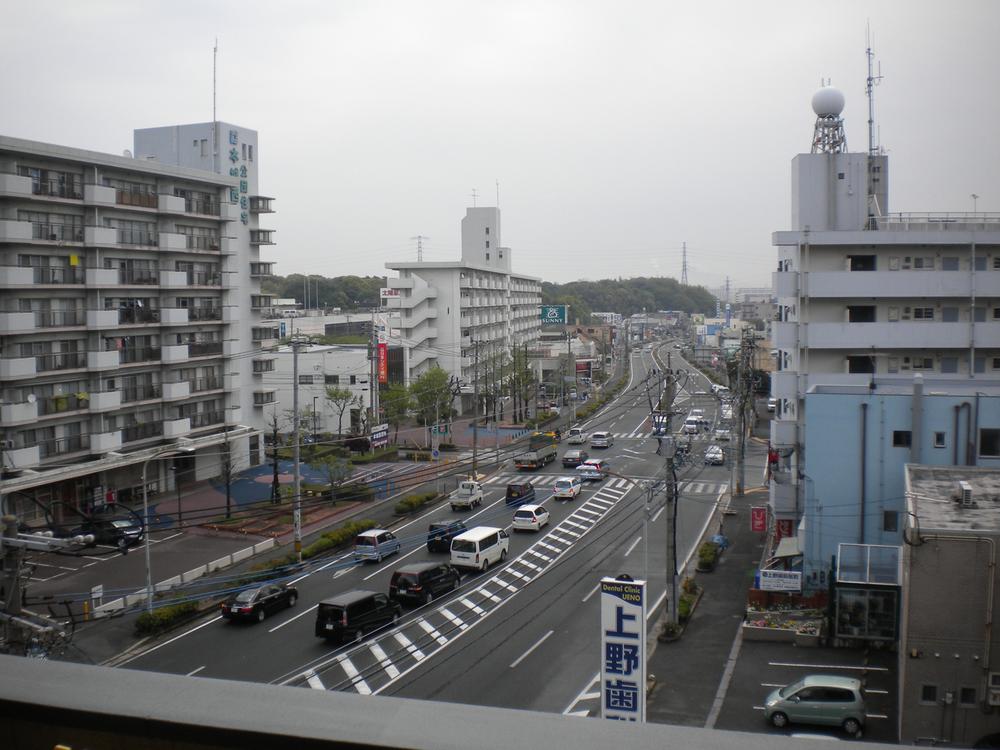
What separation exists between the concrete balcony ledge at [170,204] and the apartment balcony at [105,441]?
5519 millimetres

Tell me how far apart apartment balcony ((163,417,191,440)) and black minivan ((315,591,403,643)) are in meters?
10.9

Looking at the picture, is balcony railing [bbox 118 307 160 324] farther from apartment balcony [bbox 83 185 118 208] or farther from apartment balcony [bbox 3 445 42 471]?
apartment balcony [bbox 3 445 42 471]

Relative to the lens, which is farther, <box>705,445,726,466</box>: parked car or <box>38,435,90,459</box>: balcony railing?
<box>705,445,726,466</box>: parked car

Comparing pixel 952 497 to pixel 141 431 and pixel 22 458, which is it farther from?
pixel 141 431

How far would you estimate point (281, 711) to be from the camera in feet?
4.14

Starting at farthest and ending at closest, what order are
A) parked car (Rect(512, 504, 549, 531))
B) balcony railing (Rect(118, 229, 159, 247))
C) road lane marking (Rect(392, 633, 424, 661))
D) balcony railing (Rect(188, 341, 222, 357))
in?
balcony railing (Rect(188, 341, 222, 357)), balcony railing (Rect(118, 229, 159, 247)), parked car (Rect(512, 504, 549, 531)), road lane marking (Rect(392, 633, 424, 661))

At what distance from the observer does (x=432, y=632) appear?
1138cm

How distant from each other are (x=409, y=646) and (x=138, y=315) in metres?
12.3

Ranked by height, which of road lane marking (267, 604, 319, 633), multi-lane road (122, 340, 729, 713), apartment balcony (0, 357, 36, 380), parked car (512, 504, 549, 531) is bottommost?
road lane marking (267, 604, 319, 633)

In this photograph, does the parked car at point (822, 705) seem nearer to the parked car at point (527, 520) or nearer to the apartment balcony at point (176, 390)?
the parked car at point (527, 520)

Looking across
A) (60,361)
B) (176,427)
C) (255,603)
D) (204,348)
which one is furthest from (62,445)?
(255,603)

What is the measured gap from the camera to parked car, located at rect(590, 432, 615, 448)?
27719 millimetres

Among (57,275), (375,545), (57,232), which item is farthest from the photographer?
(57,232)

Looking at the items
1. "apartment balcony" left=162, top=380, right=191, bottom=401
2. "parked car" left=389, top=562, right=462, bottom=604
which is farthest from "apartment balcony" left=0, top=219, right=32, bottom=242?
"parked car" left=389, top=562, right=462, bottom=604
